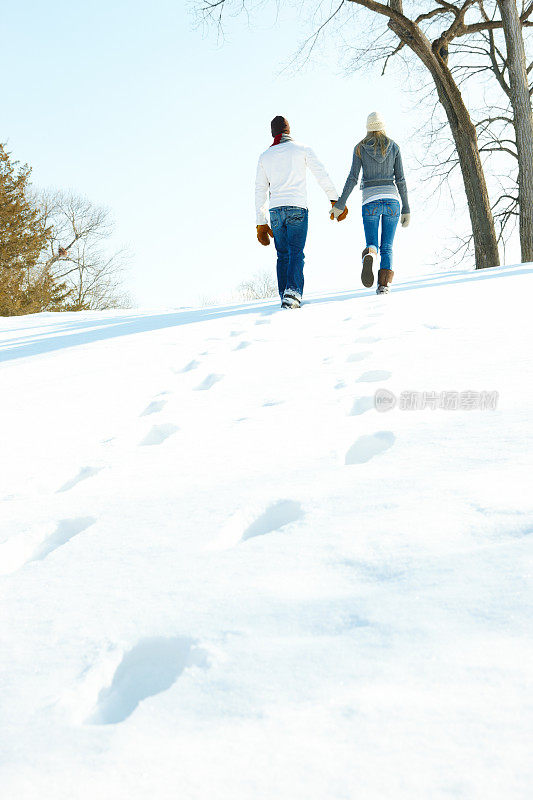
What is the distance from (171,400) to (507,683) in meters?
2.24

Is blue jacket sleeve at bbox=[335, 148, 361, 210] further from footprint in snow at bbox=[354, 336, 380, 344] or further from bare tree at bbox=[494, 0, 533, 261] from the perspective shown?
bare tree at bbox=[494, 0, 533, 261]

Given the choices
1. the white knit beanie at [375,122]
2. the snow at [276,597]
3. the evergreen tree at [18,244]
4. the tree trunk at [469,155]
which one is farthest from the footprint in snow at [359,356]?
the evergreen tree at [18,244]

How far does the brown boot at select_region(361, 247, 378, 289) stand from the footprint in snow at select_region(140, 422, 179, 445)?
11.7 feet

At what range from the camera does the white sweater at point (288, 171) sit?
16.9 feet

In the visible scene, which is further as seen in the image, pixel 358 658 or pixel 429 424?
pixel 429 424

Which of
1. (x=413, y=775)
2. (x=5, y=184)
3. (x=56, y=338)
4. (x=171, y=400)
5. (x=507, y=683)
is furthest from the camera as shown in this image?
(x=5, y=184)

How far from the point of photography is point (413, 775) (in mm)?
796

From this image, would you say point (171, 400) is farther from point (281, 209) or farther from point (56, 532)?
point (281, 209)

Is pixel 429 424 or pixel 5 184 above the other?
pixel 5 184

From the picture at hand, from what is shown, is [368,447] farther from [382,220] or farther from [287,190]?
[382,220]

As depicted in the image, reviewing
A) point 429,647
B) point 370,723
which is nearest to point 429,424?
point 429,647

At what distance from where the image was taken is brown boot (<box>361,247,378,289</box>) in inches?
217

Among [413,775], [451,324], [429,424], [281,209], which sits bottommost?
[413,775]

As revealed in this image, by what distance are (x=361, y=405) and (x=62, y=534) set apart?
1.26 meters
